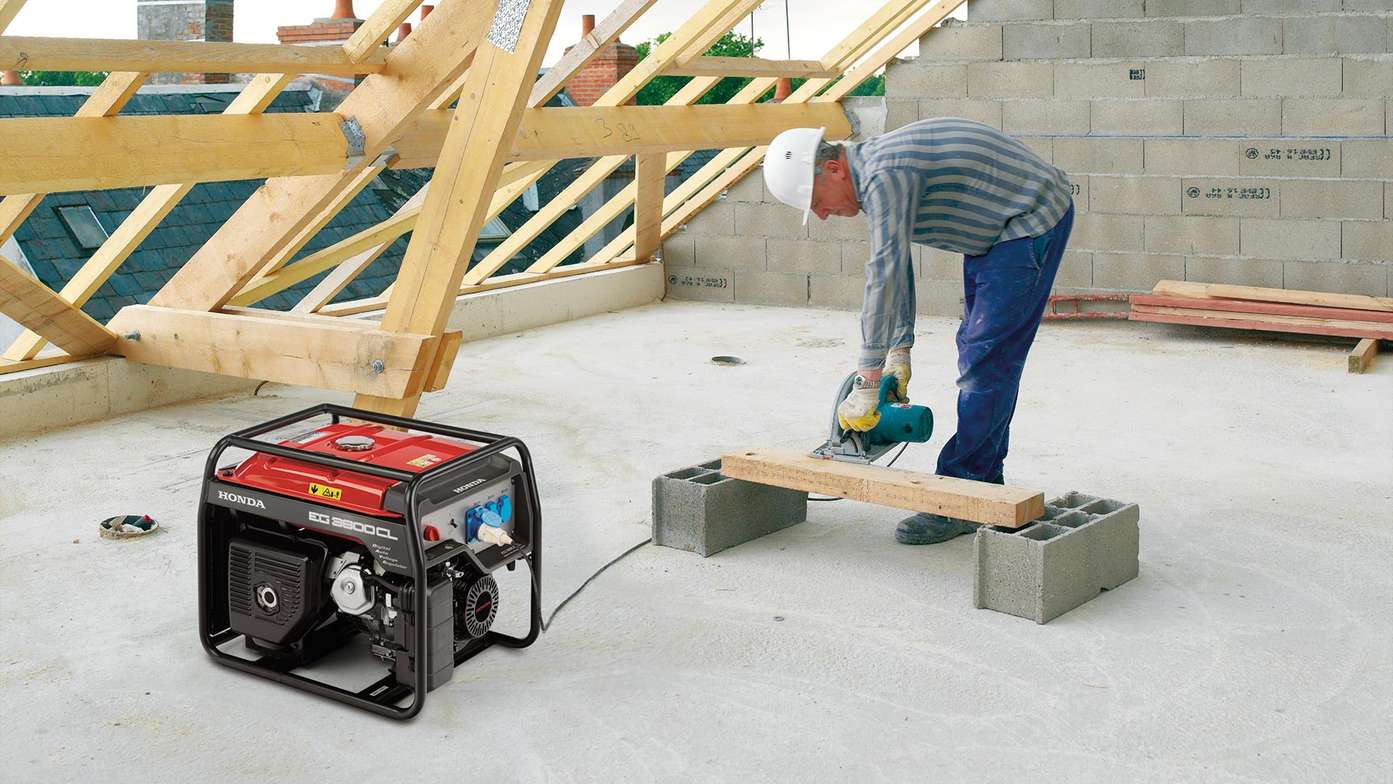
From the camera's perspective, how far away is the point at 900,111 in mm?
7957

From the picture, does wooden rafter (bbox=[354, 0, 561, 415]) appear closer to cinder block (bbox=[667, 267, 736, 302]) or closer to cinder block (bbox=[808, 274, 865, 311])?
cinder block (bbox=[808, 274, 865, 311])

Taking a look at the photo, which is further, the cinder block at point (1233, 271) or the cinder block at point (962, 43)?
the cinder block at point (962, 43)

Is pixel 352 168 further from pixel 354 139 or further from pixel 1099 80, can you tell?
pixel 1099 80

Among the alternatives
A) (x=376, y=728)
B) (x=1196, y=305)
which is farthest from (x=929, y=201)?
(x=1196, y=305)

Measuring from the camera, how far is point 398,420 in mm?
2939

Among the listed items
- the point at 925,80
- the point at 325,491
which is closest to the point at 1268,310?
the point at 925,80

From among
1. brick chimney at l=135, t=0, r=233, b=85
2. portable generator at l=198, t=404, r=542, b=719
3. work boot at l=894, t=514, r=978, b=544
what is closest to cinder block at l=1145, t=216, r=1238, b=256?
work boot at l=894, t=514, r=978, b=544

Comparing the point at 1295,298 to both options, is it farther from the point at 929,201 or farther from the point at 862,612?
the point at 862,612

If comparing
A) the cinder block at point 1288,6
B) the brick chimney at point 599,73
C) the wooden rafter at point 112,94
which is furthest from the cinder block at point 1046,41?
the brick chimney at point 599,73

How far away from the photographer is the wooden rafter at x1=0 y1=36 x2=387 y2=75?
358cm

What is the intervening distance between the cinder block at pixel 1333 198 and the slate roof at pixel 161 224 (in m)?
6.07

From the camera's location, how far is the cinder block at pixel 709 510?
11.8ft

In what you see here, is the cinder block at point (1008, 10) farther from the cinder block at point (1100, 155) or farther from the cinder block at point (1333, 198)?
the cinder block at point (1333, 198)

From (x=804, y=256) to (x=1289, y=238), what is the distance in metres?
2.70
